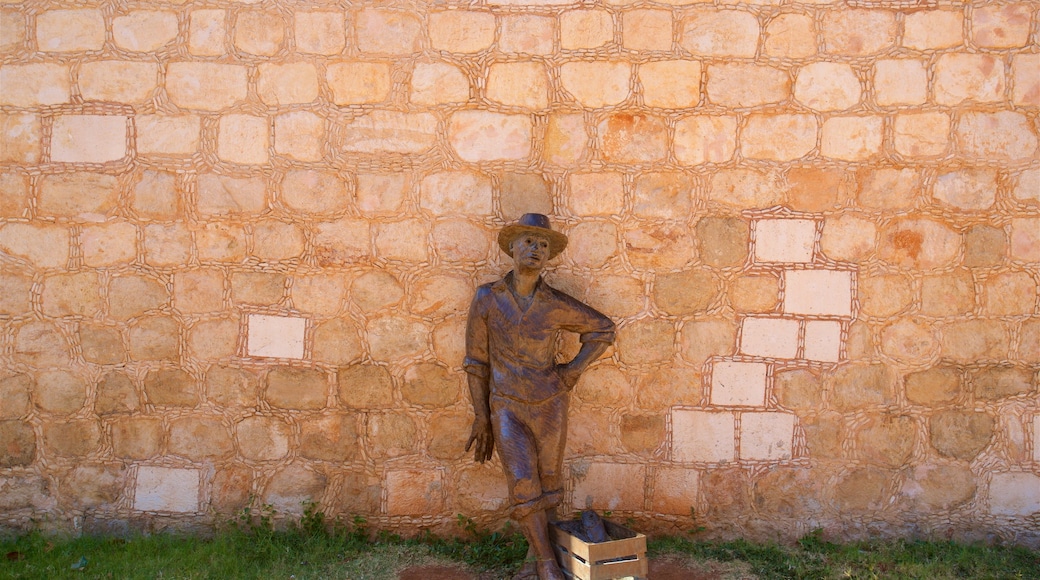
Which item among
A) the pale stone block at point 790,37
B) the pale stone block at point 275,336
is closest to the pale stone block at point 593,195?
the pale stone block at point 790,37

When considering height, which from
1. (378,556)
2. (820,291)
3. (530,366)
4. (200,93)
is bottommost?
(378,556)

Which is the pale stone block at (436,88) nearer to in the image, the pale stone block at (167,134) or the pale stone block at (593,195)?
the pale stone block at (593,195)

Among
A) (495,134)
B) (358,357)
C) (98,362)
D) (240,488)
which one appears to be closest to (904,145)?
(495,134)

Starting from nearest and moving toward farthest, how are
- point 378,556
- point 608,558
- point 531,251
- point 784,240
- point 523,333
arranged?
point 608,558
point 531,251
point 523,333
point 378,556
point 784,240

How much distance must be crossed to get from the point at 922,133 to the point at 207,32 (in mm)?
4176

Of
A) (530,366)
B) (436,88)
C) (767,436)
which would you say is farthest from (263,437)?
(767,436)

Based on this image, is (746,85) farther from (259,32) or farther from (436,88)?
(259,32)

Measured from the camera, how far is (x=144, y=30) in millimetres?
4488

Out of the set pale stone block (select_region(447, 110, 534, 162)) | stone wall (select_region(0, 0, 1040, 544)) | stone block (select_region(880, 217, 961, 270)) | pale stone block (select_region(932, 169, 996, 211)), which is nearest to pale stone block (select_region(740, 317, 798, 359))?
stone wall (select_region(0, 0, 1040, 544))

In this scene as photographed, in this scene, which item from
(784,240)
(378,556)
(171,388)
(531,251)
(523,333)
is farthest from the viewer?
(171,388)

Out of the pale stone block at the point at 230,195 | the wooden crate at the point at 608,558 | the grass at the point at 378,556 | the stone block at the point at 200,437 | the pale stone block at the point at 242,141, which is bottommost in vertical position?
the grass at the point at 378,556

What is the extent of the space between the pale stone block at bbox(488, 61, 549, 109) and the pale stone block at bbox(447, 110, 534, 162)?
0.09 meters

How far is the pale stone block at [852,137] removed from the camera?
4.43 metres

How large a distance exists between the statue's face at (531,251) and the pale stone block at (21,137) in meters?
2.93
